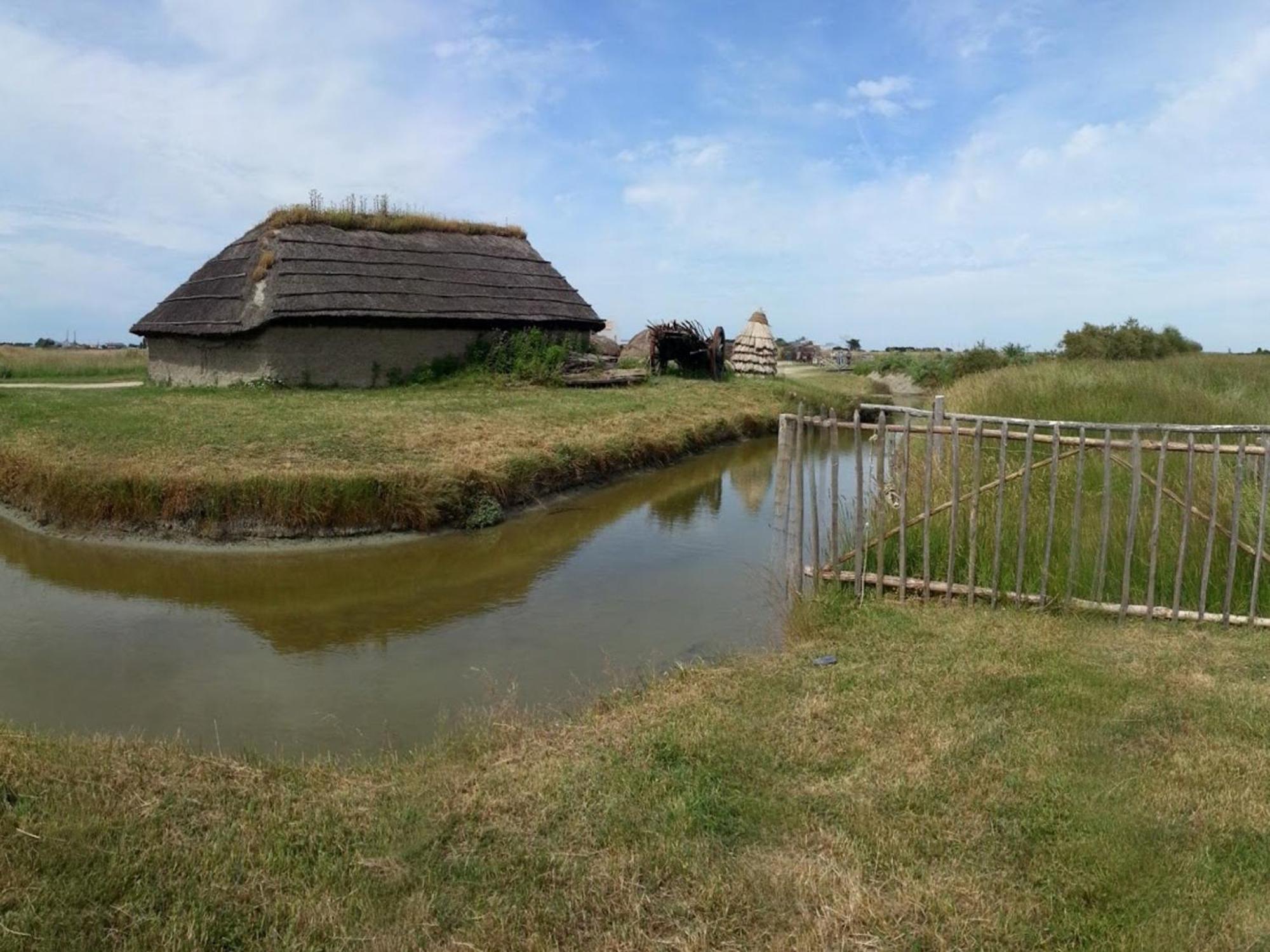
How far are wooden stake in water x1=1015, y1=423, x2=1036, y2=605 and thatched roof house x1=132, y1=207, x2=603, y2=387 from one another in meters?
15.8

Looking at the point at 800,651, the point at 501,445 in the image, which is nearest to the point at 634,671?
the point at 800,651

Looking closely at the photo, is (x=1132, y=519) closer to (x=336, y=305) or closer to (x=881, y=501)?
(x=881, y=501)

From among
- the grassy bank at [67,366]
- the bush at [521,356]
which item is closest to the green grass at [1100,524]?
the bush at [521,356]

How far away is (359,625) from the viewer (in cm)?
823

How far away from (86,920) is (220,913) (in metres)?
0.43

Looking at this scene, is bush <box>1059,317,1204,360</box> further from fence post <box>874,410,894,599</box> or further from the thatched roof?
fence post <box>874,410,894,599</box>

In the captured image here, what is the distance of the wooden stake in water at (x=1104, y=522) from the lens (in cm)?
660

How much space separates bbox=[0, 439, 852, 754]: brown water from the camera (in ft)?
20.4

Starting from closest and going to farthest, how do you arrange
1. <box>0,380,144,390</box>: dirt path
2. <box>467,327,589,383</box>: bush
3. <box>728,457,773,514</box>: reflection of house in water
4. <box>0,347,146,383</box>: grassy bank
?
<box>728,457,773,514</box>: reflection of house in water
<box>467,327,589,383</box>: bush
<box>0,380,144,390</box>: dirt path
<box>0,347,146,383</box>: grassy bank

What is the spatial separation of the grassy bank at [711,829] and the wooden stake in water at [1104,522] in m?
1.36

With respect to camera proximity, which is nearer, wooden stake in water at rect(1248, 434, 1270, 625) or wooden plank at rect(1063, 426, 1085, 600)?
wooden stake in water at rect(1248, 434, 1270, 625)

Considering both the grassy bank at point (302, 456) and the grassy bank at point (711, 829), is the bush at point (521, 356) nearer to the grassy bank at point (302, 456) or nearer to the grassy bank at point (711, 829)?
the grassy bank at point (302, 456)

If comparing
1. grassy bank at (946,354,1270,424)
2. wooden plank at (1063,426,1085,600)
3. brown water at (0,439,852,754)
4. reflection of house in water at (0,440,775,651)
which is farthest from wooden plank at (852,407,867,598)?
grassy bank at (946,354,1270,424)

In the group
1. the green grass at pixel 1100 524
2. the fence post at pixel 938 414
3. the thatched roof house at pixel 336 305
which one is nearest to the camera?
the green grass at pixel 1100 524
